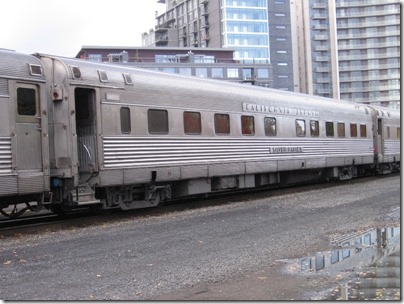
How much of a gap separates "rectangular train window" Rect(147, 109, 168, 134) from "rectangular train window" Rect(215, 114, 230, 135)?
235cm

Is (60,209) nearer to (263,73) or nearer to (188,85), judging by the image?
(188,85)

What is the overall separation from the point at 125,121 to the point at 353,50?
135 meters

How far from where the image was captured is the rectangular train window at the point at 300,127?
20820 mm

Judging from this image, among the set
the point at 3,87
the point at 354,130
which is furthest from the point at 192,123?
the point at 354,130

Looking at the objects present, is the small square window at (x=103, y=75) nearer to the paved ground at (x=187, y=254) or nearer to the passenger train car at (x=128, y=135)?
the passenger train car at (x=128, y=135)

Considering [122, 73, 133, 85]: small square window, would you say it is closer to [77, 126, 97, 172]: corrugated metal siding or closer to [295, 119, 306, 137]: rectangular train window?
[77, 126, 97, 172]: corrugated metal siding

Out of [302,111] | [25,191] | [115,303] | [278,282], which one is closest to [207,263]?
[278,282]

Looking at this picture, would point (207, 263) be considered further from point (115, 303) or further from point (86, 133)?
point (86, 133)

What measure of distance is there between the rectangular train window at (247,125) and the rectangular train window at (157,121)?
3.82 m

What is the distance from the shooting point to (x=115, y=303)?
19.1 ft

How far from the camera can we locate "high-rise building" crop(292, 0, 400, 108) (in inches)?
5458

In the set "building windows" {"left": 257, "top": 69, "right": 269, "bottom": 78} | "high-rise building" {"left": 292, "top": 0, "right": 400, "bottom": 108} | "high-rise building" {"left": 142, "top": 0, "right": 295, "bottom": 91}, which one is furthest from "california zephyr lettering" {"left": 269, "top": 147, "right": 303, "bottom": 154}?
"high-rise building" {"left": 292, "top": 0, "right": 400, "bottom": 108}

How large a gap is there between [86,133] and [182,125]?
10.3 ft

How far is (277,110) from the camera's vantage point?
1962 cm
